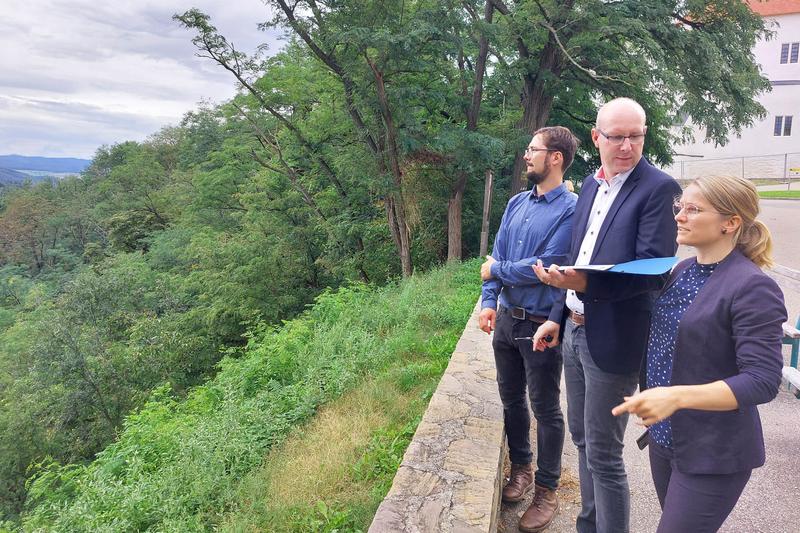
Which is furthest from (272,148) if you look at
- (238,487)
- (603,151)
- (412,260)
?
(603,151)

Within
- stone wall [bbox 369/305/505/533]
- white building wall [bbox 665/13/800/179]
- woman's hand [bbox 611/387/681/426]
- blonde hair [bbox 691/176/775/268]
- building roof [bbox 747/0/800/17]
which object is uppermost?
building roof [bbox 747/0/800/17]

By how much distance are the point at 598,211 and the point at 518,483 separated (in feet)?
5.79

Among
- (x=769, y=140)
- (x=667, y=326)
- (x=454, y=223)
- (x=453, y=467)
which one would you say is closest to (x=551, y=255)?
(x=667, y=326)

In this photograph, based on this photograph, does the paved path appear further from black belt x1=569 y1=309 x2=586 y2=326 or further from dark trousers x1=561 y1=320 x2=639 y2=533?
black belt x1=569 y1=309 x2=586 y2=326

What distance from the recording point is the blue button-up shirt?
260 cm

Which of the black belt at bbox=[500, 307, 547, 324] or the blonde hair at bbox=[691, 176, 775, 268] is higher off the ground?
the blonde hair at bbox=[691, 176, 775, 268]

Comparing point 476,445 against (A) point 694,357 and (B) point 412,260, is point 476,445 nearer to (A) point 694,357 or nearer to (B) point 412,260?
(A) point 694,357

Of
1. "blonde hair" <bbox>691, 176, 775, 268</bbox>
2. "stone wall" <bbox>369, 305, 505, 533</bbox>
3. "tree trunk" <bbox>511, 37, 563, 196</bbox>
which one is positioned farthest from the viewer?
"tree trunk" <bbox>511, 37, 563, 196</bbox>

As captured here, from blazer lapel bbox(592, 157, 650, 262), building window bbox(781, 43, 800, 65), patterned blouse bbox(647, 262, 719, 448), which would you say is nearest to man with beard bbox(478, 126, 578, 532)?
blazer lapel bbox(592, 157, 650, 262)

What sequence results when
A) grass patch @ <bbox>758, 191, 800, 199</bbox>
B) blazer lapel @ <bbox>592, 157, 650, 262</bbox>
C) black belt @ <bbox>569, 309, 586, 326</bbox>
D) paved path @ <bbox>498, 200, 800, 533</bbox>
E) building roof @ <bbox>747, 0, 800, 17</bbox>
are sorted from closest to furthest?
blazer lapel @ <bbox>592, 157, 650, 262</bbox> → black belt @ <bbox>569, 309, 586, 326</bbox> → paved path @ <bbox>498, 200, 800, 533</bbox> → grass patch @ <bbox>758, 191, 800, 199</bbox> → building roof @ <bbox>747, 0, 800, 17</bbox>

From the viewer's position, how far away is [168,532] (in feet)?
10.2

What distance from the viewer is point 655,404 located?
149cm

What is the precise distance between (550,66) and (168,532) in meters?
12.4

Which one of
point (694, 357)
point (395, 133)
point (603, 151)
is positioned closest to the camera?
point (694, 357)
